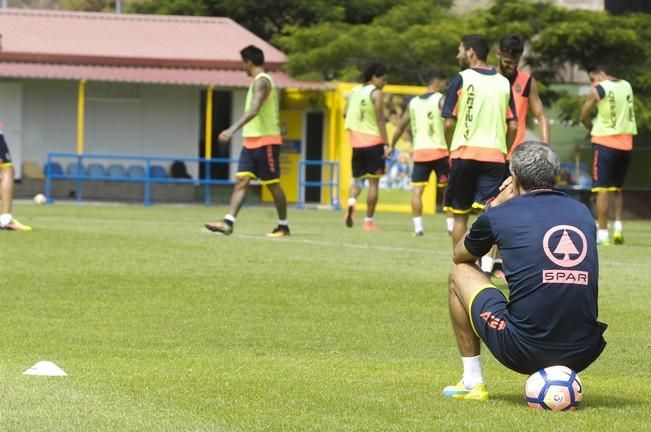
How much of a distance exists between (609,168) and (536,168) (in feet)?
39.5

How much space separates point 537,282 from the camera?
7.30 m

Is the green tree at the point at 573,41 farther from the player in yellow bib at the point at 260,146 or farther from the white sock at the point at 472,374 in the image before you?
the white sock at the point at 472,374

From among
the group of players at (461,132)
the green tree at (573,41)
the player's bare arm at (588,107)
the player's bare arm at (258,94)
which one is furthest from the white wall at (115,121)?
Answer: the player's bare arm at (588,107)

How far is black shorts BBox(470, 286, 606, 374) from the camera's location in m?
7.31

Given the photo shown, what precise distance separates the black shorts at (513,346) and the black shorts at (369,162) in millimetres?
14929

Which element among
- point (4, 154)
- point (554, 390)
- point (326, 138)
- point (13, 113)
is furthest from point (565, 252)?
point (13, 113)

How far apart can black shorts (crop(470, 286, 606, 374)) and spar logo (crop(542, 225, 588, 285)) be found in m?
0.29

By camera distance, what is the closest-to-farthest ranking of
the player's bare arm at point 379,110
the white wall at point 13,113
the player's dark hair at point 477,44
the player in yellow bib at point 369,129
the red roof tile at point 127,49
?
the player's dark hair at point 477,44, the player's bare arm at point 379,110, the player in yellow bib at point 369,129, the red roof tile at point 127,49, the white wall at point 13,113

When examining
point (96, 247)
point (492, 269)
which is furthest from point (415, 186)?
point (492, 269)

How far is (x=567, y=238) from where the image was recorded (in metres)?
7.35

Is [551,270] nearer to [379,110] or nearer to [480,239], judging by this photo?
[480,239]

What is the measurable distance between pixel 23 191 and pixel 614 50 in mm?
15123

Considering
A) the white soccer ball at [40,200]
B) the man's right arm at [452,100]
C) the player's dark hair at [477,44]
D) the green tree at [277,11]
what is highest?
the green tree at [277,11]

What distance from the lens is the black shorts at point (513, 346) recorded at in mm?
7312
